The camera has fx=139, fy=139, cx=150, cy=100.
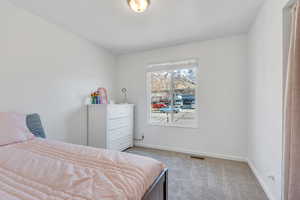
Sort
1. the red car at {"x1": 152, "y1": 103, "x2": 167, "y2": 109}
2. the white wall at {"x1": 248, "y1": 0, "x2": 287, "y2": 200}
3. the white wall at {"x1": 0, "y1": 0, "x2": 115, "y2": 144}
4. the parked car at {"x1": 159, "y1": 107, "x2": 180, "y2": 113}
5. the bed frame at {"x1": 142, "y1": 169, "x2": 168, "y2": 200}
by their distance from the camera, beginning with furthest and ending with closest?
the red car at {"x1": 152, "y1": 103, "x2": 167, "y2": 109} → the parked car at {"x1": 159, "y1": 107, "x2": 180, "y2": 113} → the white wall at {"x1": 0, "y1": 0, "x2": 115, "y2": 144} → the white wall at {"x1": 248, "y1": 0, "x2": 287, "y2": 200} → the bed frame at {"x1": 142, "y1": 169, "x2": 168, "y2": 200}

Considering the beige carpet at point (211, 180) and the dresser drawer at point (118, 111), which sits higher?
the dresser drawer at point (118, 111)

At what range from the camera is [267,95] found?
67.9 inches

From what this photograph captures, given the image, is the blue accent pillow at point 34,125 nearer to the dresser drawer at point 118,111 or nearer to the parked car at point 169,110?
the dresser drawer at point 118,111

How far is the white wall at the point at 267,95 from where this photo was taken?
56.6 inches

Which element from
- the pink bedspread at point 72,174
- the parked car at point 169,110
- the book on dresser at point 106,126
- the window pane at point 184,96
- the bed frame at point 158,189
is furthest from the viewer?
the parked car at point 169,110

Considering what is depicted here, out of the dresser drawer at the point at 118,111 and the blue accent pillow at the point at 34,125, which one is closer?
the blue accent pillow at the point at 34,125

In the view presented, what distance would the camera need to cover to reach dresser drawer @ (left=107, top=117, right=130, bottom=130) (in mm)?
2714

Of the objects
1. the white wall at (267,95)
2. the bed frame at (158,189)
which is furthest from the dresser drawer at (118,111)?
the white wall at (267,95)

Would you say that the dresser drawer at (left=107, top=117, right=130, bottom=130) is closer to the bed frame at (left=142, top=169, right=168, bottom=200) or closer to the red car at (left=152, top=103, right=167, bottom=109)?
the red car at (left=152, top=103, right=167, bottom=109)

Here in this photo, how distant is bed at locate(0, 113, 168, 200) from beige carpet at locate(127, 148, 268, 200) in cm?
71

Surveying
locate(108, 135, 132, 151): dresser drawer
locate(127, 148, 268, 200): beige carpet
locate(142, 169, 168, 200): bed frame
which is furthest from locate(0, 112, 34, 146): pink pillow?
locate(127, 148, 268, 200): beige carpet

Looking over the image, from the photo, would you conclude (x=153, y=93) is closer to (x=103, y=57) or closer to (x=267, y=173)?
(x=103, y=57)

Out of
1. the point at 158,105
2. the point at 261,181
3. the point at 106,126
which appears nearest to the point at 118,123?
the point at 106,126

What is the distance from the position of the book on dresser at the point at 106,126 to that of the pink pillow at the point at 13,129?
108 cm
